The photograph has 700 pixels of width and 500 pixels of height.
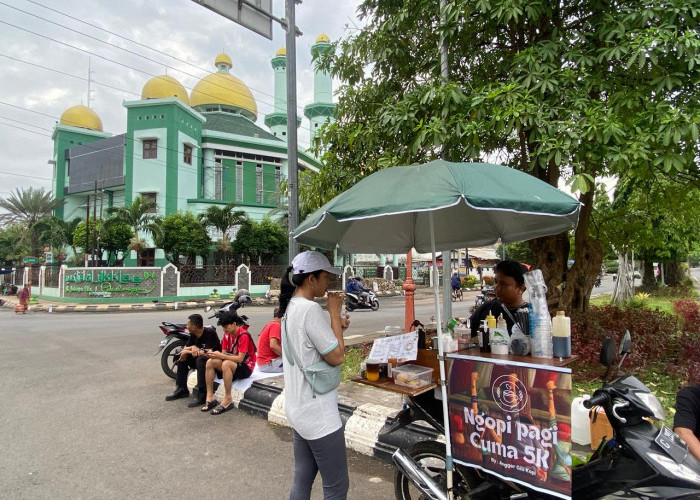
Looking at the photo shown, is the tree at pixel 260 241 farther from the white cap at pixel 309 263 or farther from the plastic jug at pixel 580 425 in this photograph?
the white cap at pixel 309 263

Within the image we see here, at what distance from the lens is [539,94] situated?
Result: 15.6 ft

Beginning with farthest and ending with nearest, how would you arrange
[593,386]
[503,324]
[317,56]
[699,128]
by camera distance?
[317,56]
[593,386]
[699,128]
[503,324]

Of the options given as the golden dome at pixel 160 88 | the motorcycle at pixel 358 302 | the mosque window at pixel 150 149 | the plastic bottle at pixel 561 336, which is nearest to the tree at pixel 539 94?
the plastic bottle at pixel 561 336

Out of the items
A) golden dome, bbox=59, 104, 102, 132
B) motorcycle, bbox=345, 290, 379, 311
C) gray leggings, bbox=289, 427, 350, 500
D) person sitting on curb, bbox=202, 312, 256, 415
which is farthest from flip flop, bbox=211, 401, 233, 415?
golden dome, bbox=59, 104, 102, 132

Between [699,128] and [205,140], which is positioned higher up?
[205,140]

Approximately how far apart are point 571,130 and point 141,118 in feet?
102

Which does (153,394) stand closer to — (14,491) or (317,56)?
(14,491)

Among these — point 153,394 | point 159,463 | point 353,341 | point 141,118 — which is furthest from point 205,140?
point 159,463

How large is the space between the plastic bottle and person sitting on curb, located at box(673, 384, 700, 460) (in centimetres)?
55

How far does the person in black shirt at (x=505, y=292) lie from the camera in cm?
352

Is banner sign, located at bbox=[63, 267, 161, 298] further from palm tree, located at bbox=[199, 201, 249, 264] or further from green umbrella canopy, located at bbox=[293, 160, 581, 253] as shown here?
green umbrella canopy, located at bbox=[293, 160, 581, 253]

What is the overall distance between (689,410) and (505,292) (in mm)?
1533

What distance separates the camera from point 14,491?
3314 mm

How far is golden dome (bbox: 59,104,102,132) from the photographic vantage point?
38594 millimetres
